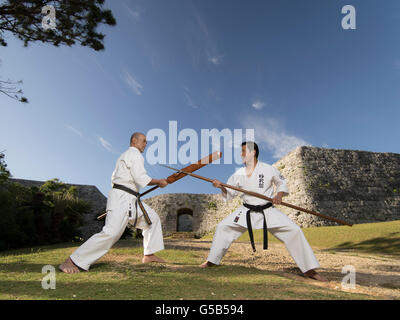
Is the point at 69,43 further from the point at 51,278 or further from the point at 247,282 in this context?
the point at 247,282

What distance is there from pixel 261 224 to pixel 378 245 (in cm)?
692

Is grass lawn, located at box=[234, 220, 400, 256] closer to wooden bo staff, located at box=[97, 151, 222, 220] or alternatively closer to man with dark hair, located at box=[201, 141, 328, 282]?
man with dark hair, located at box=[201, 141, 328, 282]

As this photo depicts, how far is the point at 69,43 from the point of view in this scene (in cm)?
771

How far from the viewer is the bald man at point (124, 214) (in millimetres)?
3207

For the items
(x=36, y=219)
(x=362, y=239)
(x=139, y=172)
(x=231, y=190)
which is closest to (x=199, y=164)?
(x=231, y=190)

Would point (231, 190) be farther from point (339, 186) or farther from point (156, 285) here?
point (339, 186)

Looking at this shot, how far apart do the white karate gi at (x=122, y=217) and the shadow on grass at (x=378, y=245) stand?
262 inches

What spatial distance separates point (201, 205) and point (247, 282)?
75.6 feet

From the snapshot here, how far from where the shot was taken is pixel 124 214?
11.3ft

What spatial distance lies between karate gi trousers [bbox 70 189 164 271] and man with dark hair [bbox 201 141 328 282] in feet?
2.85

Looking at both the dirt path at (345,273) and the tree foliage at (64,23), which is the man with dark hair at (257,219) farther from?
the tree foliage at (64,23)

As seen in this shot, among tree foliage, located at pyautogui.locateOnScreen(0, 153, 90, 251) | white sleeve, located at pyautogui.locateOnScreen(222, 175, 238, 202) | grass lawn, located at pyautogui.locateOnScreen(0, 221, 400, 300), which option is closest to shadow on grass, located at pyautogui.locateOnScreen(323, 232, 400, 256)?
white sleeve, located at pyautogui.locateOnScreen(222, 175, 238, 202)

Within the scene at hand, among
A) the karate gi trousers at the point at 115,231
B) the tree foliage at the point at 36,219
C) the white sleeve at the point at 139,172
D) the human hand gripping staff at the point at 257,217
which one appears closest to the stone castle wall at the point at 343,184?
the tree foliage at the point at 36,219
